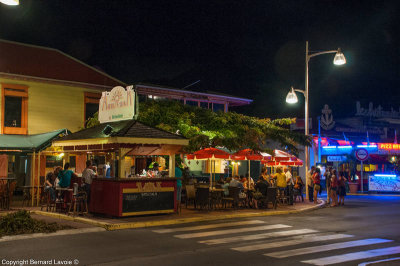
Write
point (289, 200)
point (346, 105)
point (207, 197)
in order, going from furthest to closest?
1. point (346, 105)
2. point (289, 200)
3. point (207, 197)

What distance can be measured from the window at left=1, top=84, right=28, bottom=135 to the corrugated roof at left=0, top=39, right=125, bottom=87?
0.86 meters

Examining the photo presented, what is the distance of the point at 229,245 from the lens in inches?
404

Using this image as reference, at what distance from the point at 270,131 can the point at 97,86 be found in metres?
9.62

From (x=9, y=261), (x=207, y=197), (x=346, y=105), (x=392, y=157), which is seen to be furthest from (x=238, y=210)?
(x=346, y=105)

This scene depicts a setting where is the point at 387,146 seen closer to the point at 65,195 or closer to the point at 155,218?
the point at 155,218

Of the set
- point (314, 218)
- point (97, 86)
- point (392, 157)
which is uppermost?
point (97, 86)

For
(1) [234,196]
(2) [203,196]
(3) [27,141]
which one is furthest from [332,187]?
(3) [27,141]

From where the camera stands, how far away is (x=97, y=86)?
2402cm

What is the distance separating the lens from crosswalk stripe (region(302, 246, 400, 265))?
8.41 m

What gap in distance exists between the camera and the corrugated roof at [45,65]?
22.3 meters

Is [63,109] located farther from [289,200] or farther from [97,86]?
[289,200]

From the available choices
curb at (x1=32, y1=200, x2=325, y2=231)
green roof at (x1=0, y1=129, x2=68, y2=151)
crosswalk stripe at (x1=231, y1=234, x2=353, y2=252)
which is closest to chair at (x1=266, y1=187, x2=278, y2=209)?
curb at (x1=32, y1=200, x2=325, y2=231)

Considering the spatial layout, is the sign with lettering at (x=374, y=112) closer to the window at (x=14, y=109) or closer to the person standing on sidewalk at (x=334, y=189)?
the person standing on sidewalk at (x=334, y=189)

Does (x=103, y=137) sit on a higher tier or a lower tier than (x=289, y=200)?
higher
